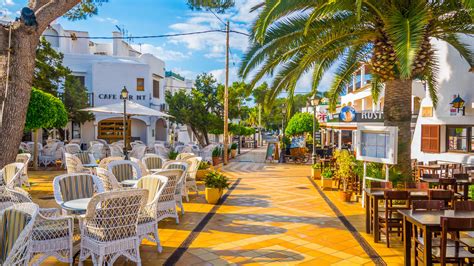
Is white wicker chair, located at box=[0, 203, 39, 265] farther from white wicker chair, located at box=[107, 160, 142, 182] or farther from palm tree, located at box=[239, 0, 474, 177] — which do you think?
palm tree, located at box=[239, 0, 474, 177]

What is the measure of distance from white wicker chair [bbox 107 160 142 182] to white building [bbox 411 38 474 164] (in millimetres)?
10248

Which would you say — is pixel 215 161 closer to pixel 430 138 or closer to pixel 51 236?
pixel 430 138

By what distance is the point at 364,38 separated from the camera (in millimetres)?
7969

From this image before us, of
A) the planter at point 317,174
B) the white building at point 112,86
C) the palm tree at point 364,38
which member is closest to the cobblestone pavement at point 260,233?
the palm tree at point 364,38

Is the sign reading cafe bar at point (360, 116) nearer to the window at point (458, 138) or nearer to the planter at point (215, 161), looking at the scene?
the window at point (458, 138)

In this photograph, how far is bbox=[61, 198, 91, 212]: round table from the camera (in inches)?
179

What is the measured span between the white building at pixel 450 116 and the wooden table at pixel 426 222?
880cm

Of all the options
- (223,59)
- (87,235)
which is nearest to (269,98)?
(87,235)

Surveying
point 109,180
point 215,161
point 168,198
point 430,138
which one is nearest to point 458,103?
point 430,138

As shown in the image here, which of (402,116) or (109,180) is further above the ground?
(402,116)

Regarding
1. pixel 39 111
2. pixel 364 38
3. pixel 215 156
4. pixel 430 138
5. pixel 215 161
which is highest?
pixel 364 38

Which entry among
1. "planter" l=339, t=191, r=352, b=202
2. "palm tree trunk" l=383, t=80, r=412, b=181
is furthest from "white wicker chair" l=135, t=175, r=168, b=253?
"palm tree trunk" l=383, t=80, r=412, b=181

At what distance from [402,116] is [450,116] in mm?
5656

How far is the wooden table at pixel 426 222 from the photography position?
3566mm
